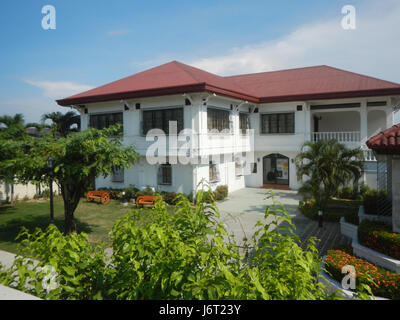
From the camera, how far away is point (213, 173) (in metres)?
19.3

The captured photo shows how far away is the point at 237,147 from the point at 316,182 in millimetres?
7738

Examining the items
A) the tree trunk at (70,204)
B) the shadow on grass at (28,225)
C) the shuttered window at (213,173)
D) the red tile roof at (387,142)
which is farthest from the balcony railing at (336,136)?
the tree trunk at (70,204)

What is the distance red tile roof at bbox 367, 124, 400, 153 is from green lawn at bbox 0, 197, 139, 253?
866cm

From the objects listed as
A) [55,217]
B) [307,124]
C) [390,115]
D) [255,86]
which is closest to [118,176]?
[55,217]

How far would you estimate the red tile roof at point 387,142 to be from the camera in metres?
7.20

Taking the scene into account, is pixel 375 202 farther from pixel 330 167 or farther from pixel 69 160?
pixel 69 160

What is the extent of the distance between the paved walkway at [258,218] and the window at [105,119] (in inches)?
325

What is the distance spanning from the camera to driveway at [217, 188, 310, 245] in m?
12.7

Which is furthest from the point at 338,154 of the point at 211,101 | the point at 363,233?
the point at 211,101

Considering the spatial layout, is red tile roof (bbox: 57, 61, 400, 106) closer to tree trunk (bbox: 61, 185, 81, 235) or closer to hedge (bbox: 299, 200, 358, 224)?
hedge (bbox: 299, 200, 358, 224)

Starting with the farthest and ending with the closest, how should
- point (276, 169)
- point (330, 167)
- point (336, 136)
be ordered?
1. point (276, 169)
2. point (336, 136)
3. point (330, 167)

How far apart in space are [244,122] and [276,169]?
13.3 feet
